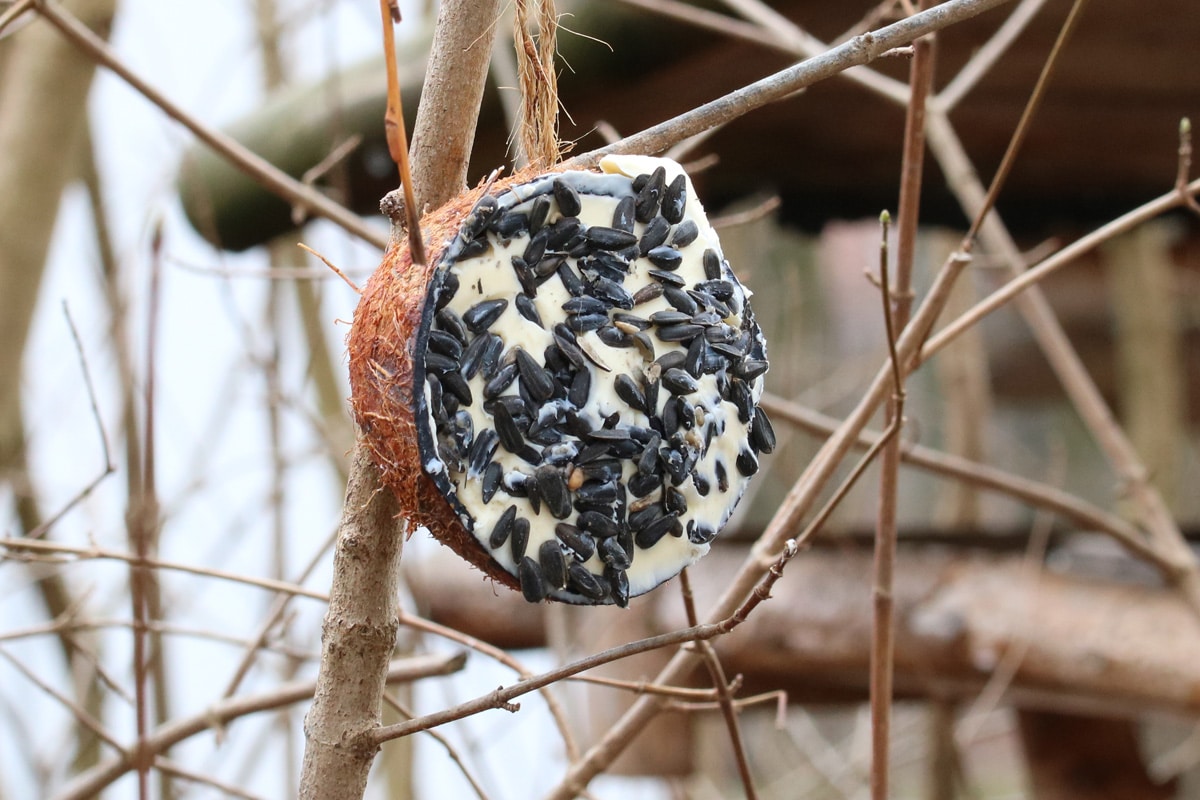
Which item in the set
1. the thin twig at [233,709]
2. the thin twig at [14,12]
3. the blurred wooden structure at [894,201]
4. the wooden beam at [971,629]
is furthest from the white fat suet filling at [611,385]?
the wooden beam at [971,629]

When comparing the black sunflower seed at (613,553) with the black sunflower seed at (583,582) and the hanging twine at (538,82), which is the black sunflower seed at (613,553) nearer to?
the black sunflower seed at (583,582)

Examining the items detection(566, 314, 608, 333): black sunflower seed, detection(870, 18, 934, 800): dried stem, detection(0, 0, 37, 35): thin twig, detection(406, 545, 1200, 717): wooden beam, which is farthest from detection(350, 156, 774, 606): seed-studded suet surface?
detection(406, 545, 1200, 717): wooden beam

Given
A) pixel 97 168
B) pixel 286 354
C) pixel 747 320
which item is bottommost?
pixel 747 320

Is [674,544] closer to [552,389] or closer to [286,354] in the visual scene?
[552,389]

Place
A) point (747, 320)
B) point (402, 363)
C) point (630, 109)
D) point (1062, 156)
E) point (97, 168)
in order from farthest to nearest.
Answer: point (97, 168) < point (1062, 156) < point (630, 109) < point (747, 320) < point (402, 363)

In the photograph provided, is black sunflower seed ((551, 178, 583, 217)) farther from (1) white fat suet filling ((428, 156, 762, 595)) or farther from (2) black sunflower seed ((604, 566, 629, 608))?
(2) black sunflower seed ((604, 566, 629, 608))

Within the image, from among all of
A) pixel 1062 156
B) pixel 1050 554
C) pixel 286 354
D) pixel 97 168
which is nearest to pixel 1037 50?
pixel 1062 156
